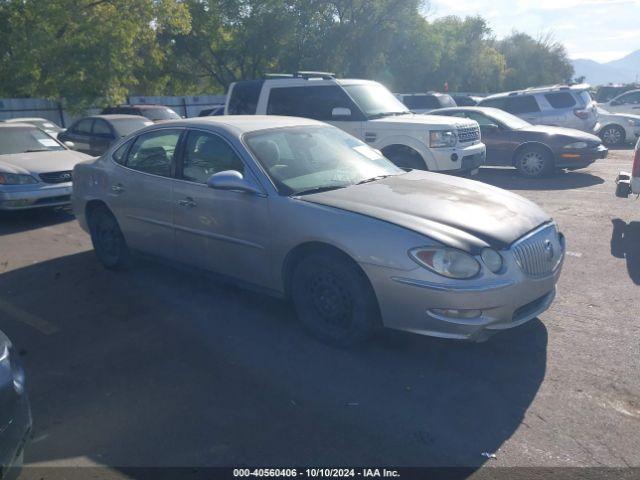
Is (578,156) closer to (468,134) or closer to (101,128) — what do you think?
(468,134)

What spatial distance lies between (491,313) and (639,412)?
103cm

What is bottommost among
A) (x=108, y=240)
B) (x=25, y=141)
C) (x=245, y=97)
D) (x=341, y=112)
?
(x=108, y=240)

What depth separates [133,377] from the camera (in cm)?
420

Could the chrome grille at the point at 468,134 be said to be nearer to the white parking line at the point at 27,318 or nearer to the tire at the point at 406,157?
the tire at the point at 406,157

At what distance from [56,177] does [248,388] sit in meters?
6.57

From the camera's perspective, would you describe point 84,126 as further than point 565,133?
Yes

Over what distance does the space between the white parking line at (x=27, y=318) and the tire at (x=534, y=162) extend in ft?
31.8

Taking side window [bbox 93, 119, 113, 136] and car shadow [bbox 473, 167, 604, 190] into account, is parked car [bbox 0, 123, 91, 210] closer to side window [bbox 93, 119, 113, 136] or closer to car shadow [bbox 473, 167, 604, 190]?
side window [bbox 93, 119, 113, 136]

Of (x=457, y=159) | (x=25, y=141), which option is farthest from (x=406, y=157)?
(x=25, y=141)

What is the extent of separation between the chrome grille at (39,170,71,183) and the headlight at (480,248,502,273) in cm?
732

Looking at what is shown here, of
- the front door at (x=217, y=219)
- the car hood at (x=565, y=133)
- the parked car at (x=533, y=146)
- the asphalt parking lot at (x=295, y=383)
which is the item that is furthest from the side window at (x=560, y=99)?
the front door at (x=217, y=219)

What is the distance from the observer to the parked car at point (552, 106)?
1531 cm

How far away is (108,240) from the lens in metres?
6.56

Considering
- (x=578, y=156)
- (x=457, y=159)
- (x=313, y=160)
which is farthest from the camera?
(x=578, y=156)
